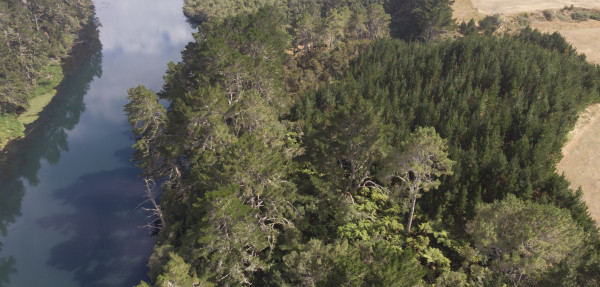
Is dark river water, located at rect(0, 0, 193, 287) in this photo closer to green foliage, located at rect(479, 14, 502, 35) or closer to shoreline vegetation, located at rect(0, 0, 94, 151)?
shoreline vegetation, located at rect(0, 0, 94, 151)

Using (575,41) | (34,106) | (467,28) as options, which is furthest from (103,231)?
(575,41)

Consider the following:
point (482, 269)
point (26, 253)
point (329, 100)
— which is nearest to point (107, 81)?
point (26, 253)

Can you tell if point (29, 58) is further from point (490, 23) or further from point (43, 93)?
point (490, 23)

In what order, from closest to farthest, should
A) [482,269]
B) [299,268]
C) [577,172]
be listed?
[299,268], [482,269], [577,172]

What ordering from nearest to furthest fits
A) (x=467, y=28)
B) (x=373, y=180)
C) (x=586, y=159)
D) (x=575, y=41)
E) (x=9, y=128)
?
(x=373, y=180), (x=586, y=159), (x=9, y=128), (x=575, y=41), (x=467, y=28)

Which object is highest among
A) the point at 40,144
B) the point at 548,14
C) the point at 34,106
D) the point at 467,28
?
the point at 548,14

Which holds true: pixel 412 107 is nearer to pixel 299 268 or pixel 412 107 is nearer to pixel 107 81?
pixel 299 268

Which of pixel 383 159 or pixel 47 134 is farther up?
pixel 47 134

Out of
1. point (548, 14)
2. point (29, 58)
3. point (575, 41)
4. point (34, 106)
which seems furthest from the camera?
point (548, 14)

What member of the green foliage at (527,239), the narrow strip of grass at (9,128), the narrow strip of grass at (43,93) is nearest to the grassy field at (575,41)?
the green foliage at (527,239)
